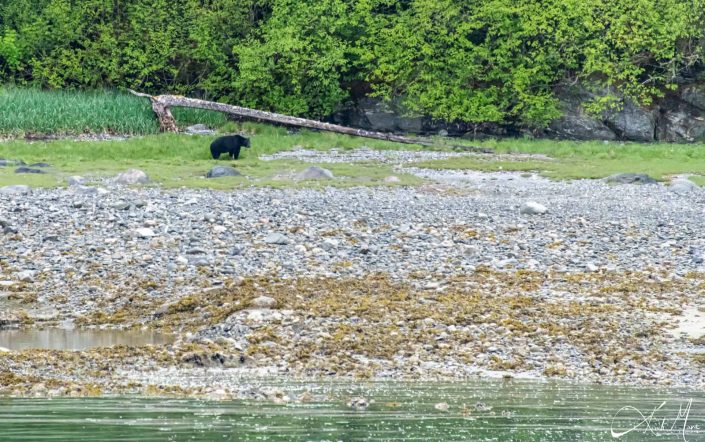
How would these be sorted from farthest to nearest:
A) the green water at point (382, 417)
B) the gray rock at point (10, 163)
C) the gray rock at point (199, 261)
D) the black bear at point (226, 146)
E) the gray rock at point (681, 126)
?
1. the gray rock at point (681, 126)
2. the black bear at point (226, 146)
3. the gray rock at point (10, 163)
4. the gray rock at point (199, 261)
5. the green water at point (382, 417)

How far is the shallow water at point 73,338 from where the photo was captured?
13.0 meters

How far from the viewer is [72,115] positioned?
34094 millimetres

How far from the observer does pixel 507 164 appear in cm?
2980

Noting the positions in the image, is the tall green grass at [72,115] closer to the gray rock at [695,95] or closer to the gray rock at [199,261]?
the gray rock at [695,95]

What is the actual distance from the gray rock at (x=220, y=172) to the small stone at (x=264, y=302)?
471 inches

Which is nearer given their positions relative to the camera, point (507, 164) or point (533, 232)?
point (533, 232)

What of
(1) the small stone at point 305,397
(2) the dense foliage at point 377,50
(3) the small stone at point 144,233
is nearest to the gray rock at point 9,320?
(3) the small stone at point 144,233

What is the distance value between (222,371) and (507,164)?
19253mm

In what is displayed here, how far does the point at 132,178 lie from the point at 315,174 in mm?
3853

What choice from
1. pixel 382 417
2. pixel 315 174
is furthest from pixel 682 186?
pixel 382 417

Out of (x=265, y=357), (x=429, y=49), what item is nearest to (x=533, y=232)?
(x=265, y=357)

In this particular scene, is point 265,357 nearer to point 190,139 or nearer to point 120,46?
point 190,139

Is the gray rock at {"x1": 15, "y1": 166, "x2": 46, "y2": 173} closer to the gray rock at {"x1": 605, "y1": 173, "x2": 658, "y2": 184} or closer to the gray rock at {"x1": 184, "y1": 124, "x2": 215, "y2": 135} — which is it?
the gray rock at {"x1": 184, "y1": 124, "x2": 215, "y2": 135}

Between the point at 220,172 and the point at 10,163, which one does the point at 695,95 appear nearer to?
the point at 220,172
